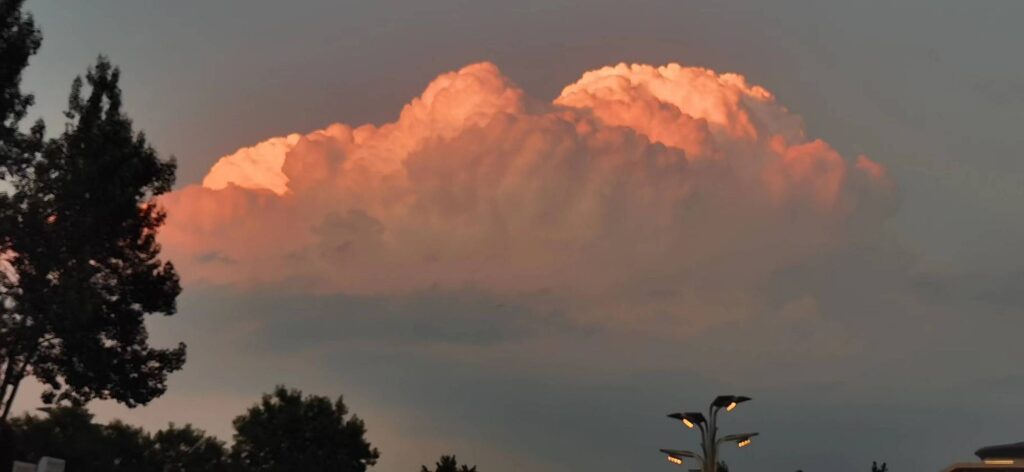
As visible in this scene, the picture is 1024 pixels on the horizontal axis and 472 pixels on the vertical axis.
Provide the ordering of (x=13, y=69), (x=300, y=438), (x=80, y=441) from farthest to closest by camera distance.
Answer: (x=300, y=438)
(x=80, y=441)
(x=13, y=69)

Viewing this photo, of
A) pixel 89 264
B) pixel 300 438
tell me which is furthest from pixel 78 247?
pixel 300 438

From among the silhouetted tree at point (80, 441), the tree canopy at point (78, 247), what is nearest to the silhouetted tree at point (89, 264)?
the tree canopy at point (78, 247)

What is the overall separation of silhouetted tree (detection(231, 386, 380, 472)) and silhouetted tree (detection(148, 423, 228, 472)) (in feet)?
6.20

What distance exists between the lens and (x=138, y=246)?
45406mm

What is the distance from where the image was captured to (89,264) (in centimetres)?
4181

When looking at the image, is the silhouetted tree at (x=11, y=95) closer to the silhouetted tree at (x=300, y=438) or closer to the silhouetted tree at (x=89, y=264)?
the silhouetted tree at (x=89, y=264)

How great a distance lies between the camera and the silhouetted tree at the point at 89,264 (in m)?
41.5

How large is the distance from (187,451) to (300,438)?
876cm

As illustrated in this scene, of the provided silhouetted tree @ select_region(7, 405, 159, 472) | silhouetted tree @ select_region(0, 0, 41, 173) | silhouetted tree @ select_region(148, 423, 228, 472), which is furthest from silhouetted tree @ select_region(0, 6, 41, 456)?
silhouetted tree @ select_region(148, 423, 228, 472)

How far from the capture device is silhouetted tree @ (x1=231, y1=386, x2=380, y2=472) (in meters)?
90.3

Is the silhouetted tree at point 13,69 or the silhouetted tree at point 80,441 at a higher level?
the silhouetted tree at point 13,69

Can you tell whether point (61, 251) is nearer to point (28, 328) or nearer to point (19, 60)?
point (28, 328)

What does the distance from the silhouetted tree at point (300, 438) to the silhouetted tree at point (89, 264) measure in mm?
46220

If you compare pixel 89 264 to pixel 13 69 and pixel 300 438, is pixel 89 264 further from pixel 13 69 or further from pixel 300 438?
pixel 300 438
